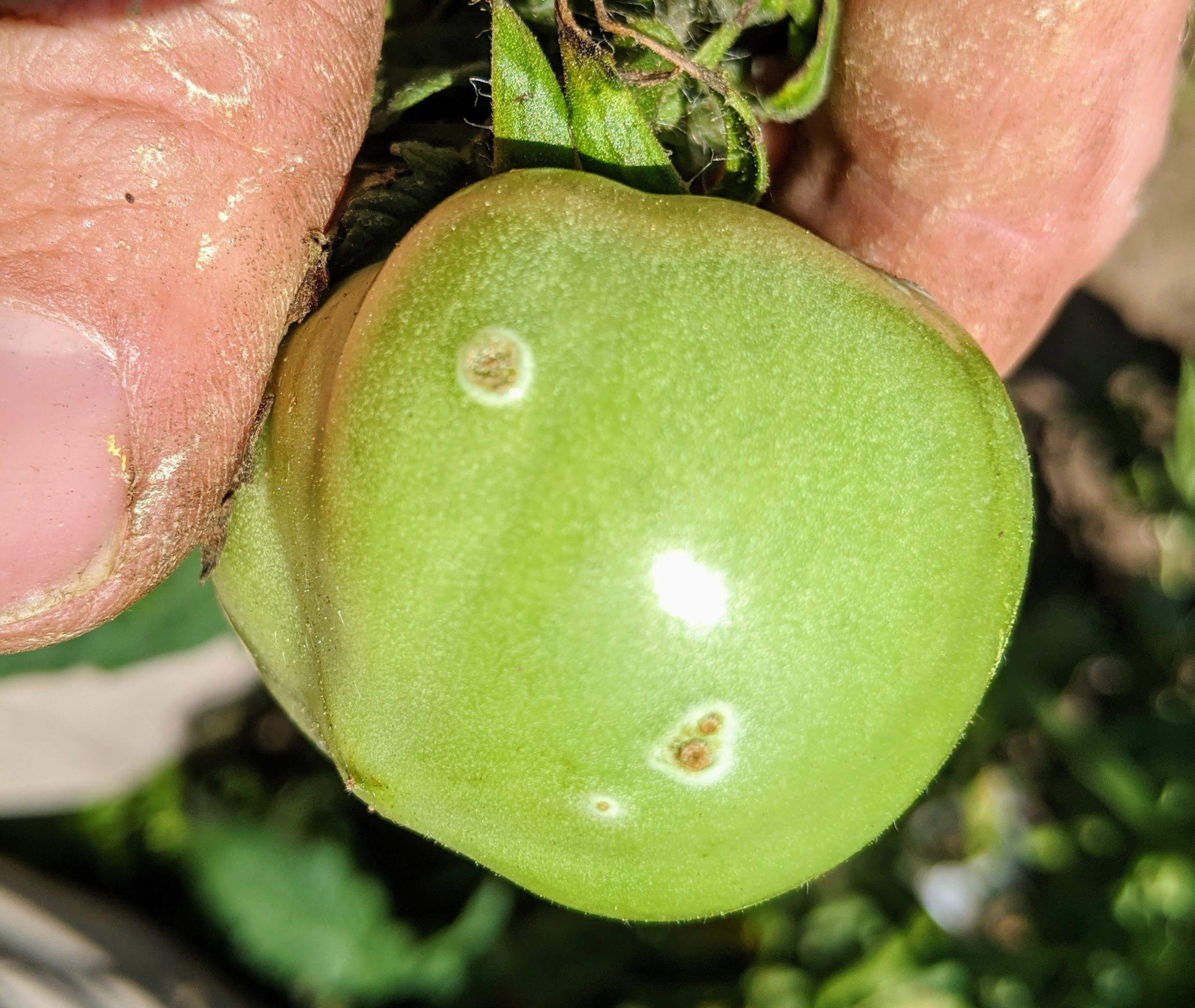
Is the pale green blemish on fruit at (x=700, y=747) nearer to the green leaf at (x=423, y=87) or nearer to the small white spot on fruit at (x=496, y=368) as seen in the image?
the small white spot on fruit at (x=496, y=368)

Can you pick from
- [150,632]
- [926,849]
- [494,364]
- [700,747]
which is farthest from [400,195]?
[926,849]

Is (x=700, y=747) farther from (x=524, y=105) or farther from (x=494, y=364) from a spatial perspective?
(x=524, y=105)

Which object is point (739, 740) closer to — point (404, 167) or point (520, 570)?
point (520, 570)

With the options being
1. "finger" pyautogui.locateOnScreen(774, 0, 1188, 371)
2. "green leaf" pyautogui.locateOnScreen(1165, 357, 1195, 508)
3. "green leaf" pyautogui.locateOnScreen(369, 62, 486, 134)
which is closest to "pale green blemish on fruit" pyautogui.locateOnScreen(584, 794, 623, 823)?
"green leaf" pyautogui.locateOnScreen(369, 62, 486, 134)

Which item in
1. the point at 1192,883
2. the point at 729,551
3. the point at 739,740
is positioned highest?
the point at 729,551

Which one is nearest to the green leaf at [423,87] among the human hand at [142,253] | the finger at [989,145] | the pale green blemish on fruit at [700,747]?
the human hand at [142,253]

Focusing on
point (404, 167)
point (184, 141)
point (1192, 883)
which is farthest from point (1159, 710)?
point (184, 141)
